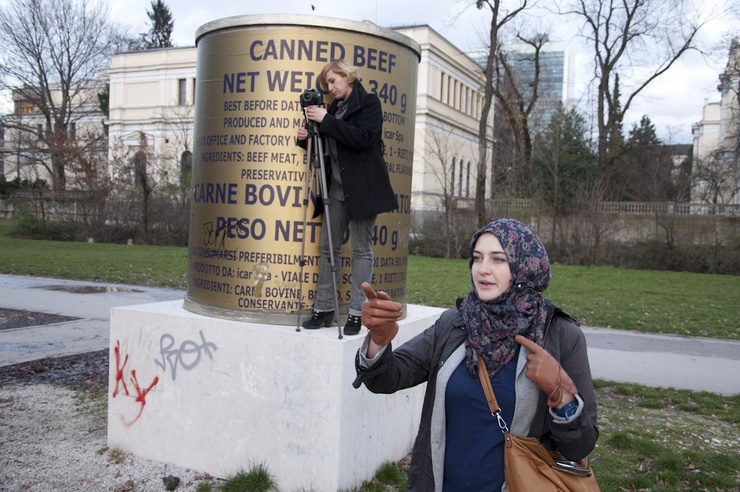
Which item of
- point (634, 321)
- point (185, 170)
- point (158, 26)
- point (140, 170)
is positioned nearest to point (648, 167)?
point (185, 170)

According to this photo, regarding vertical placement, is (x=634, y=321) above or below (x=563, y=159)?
below

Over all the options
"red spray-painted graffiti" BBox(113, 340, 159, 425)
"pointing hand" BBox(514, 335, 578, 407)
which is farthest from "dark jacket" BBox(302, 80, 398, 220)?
"pointing hand" BBox(514, 335, 578, 407)

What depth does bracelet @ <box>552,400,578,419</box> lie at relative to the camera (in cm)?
230

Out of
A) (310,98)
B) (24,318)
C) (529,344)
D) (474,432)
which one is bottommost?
(24,318)

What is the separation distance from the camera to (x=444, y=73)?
165ft

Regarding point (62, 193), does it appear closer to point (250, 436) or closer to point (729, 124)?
point (250, 436)

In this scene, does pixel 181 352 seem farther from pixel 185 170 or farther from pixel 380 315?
pixel 185 170

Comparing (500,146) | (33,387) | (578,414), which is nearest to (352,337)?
(578,414)

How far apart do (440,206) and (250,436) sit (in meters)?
29.8

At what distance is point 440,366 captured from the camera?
8.84 ft

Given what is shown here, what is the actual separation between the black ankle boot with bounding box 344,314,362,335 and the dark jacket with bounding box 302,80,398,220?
0.65 meters

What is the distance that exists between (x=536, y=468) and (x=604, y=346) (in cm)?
773

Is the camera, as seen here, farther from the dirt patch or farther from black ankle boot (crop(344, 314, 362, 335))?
the dirt patch

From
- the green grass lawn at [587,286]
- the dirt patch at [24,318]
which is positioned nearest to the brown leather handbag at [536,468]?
the dirt patch at [24,318]
